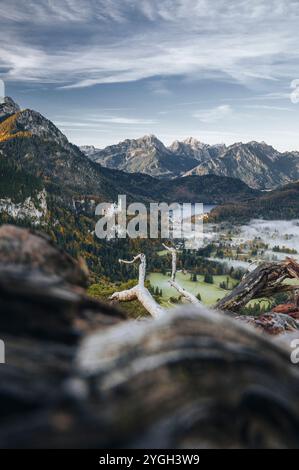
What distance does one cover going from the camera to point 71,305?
3320 millimetres

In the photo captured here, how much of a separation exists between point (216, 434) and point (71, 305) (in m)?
1.55

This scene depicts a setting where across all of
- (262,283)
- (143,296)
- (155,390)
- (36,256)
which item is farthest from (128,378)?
(262,283)

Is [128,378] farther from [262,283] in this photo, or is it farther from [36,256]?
[262,283]

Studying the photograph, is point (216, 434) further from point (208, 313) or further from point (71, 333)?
point (71, 333)

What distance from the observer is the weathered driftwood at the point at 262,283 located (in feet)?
46.6

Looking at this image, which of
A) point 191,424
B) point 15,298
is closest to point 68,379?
point 15,298

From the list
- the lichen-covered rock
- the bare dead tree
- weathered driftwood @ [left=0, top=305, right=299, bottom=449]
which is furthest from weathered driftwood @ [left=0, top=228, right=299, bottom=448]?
the bare dead tree

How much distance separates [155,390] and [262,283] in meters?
12.2

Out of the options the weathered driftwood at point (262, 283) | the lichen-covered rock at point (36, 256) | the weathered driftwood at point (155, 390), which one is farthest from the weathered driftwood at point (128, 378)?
the weathered driftwood at point (262, 283)

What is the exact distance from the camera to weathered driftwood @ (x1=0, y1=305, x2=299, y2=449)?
2.70 metres

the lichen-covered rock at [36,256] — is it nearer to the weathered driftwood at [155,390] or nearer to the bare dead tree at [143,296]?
the weathered driftwood at [155,390]

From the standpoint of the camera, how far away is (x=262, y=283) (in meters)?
14.5

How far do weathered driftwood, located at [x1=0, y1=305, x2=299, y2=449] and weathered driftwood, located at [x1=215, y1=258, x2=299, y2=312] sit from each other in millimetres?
10748

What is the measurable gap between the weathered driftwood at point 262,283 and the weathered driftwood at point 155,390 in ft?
35.3
